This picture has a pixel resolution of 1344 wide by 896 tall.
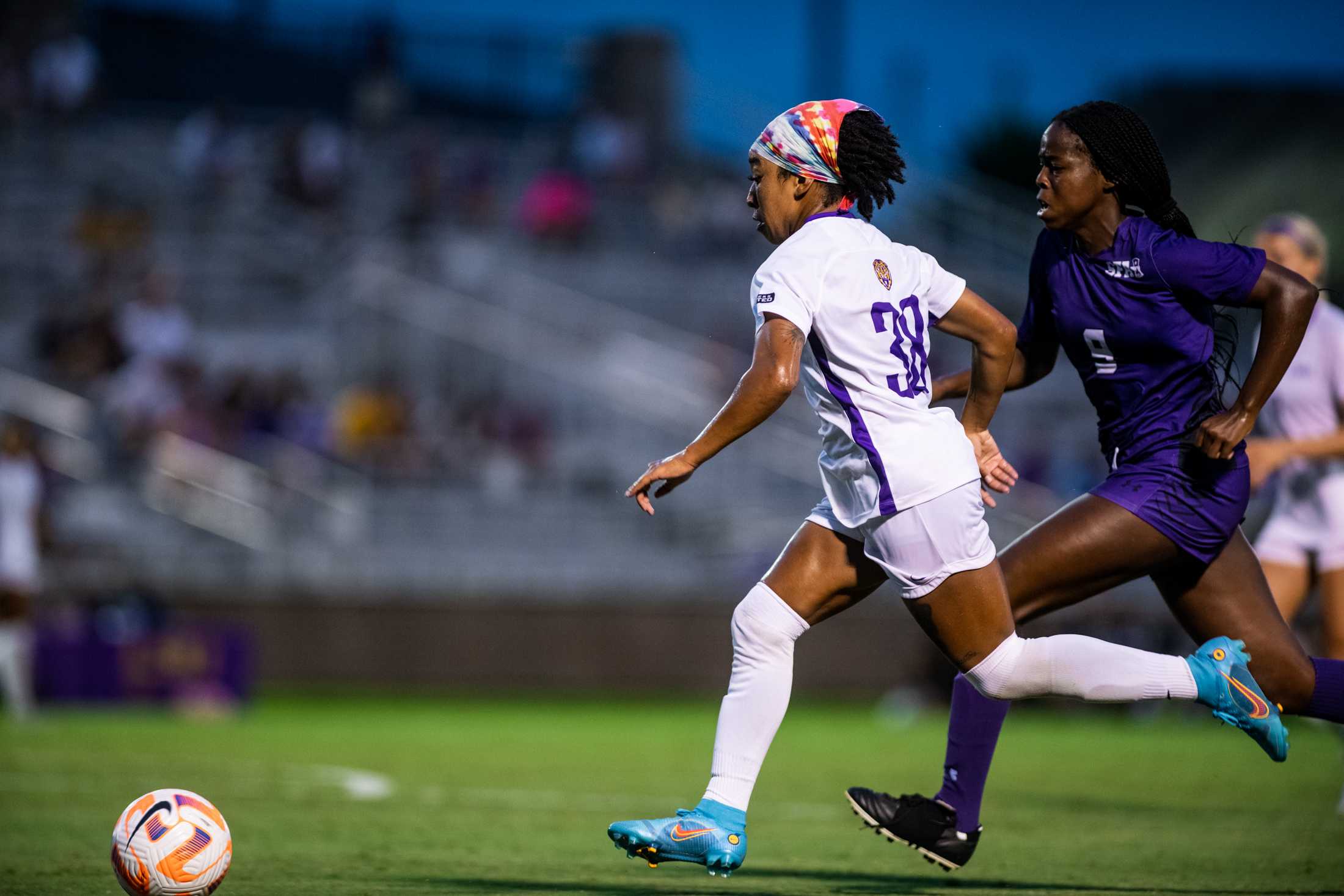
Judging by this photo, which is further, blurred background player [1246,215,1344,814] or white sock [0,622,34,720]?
white sock [0,622,34,720]

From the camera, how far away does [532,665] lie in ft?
67.5

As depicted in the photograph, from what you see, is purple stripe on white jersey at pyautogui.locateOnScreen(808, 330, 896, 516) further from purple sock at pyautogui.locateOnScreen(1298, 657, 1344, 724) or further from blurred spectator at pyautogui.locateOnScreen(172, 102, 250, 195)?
blurred spectator at pyautogui.locateOnScreen(172, 102, 250, 195)

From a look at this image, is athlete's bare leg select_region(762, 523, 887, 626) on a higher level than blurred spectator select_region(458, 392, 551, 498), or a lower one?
higher

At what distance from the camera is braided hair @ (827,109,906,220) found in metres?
5.57

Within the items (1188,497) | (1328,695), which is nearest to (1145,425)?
(1188,497)

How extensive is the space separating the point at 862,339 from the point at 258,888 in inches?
106

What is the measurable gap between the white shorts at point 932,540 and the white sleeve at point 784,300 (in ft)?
2.20

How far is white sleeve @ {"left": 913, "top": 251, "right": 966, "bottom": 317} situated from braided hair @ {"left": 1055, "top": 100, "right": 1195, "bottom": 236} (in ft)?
2.57

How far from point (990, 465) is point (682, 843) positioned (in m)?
1.71

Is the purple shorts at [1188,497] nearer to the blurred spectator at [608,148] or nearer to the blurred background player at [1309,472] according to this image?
the blurred background player at [1309,472]

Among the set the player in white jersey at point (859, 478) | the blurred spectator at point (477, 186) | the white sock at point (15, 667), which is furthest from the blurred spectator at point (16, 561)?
the blurred spectator at point (477, 186)

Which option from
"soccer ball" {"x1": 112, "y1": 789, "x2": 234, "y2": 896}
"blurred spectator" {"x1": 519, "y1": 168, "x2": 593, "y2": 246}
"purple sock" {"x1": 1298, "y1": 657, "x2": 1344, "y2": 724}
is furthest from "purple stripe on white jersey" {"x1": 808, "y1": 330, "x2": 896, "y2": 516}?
"blurred spectator" {"x1": 519, "y1": 168, "x2": 593, "y2": 246}

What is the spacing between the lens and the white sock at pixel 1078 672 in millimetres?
5484

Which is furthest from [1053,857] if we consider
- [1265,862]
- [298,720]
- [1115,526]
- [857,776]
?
[298,720]
